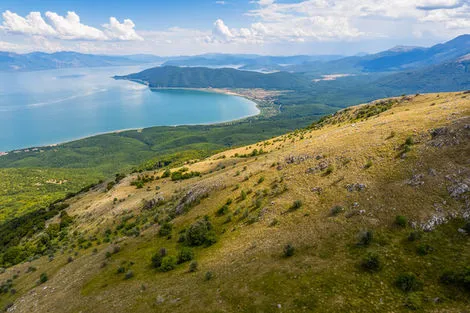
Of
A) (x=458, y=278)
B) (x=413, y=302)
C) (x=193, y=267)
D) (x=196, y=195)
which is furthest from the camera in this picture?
(x=196, y=195)

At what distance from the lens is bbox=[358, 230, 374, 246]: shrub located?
84.7ft

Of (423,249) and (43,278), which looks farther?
(43,278)

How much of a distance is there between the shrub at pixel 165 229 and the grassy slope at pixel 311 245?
865 mm

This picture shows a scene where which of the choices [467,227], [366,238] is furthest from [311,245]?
[467,227]

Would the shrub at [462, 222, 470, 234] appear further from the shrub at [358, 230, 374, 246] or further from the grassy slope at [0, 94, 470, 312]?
the shrub at [358, 230, 374, 246]

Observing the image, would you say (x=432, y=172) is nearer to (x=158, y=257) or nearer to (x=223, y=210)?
(x=223, y=210)

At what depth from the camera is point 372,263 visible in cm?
2286

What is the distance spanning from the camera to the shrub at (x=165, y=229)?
142 feet

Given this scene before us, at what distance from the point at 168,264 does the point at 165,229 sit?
1123 centimetres

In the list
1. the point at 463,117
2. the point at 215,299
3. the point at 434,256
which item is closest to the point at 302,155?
the point at 463,117

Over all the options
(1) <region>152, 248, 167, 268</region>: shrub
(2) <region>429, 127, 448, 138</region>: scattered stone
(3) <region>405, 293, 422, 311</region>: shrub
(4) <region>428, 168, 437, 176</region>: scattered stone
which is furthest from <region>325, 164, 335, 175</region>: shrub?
(1) <region>152, 248, 167, 268</region>: shrub

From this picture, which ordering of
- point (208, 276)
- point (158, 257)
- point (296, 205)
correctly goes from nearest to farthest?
point (208, 276) → point (296, 205) → point (158, 257)

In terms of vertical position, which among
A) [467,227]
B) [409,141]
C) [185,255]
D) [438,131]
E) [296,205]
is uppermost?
[438,131]

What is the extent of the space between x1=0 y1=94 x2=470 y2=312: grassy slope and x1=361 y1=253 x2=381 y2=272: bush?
1.81ft
